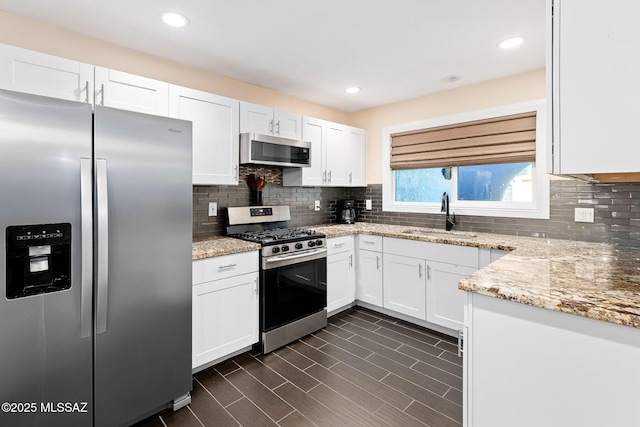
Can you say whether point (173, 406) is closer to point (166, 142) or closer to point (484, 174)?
point (166, 142)

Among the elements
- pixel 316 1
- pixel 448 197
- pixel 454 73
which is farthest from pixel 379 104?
pixel 316 1

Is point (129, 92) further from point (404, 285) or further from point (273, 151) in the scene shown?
point (404, 285)

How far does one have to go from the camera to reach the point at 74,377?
5.12ft

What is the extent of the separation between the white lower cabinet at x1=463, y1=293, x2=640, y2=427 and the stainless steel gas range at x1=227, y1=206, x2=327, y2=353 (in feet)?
5.38

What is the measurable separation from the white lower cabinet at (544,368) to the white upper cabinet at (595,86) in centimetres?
55

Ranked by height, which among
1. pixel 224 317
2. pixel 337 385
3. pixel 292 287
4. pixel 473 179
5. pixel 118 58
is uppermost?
pixel 118 58

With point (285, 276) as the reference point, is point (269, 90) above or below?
above

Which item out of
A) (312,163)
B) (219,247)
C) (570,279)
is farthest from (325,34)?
(570,279)

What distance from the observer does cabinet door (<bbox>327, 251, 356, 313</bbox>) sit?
326 centimetres

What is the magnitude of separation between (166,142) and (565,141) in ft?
6.22

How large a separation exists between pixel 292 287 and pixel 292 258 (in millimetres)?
268

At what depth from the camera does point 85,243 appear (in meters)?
1.55

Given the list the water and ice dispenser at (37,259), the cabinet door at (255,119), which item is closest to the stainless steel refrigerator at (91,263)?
the water and ice dispenser at (37,259)

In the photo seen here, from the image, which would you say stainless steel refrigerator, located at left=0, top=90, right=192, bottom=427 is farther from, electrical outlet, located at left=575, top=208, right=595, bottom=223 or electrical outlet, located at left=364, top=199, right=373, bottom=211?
electrical outlet, located at left=575, top=208, right=595, bottom=223
